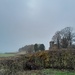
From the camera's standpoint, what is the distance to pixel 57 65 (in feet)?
82.7

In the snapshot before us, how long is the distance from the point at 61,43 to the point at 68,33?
5.31 meters

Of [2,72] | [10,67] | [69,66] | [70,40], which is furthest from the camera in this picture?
[70,40]

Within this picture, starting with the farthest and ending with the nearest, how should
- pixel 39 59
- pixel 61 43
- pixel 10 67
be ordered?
pixel 61 43 → pixel 39 59 → pixel 10 67

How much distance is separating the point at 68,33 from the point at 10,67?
34074 mm

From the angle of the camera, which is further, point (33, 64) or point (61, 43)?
point (61, 43)

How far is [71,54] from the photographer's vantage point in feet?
79.0

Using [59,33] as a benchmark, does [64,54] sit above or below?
below

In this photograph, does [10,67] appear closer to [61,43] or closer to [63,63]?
[63,63]

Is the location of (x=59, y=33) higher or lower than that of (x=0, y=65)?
higher

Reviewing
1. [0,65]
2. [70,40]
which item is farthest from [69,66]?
[70,40]

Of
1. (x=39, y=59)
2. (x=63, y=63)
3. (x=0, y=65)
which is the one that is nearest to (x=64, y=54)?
(x=63, y=63)

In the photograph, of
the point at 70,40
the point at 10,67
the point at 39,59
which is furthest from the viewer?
the point at 70,40

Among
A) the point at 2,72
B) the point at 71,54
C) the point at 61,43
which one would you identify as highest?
the point at 61,43

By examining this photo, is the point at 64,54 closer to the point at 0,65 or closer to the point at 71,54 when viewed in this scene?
the point at 71,54
